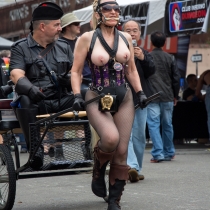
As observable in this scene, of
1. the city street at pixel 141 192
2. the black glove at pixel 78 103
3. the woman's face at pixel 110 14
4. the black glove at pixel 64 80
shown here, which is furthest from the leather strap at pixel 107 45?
the city street at pixel 141 192

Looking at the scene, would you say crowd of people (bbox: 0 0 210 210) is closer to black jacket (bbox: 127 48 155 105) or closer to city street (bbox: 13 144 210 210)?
city street (bbox: 13 144 210 210)

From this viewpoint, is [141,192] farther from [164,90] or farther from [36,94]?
[164,90]

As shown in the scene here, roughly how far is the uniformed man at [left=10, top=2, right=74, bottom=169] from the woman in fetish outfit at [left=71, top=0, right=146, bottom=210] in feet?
1.30

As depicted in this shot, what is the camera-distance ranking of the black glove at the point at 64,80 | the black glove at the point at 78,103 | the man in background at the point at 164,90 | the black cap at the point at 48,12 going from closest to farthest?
1. the black glove at the point at 78,103
2. the black glove at the point at 64,80
3. the black cap at the point at 48,12
4. the man in background at the point at 164,90

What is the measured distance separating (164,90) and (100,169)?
5161 millimetres

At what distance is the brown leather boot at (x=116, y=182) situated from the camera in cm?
564

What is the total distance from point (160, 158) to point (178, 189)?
132 inches

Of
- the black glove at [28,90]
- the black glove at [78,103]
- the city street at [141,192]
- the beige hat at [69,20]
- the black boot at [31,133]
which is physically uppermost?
the beige hat at [69,20]

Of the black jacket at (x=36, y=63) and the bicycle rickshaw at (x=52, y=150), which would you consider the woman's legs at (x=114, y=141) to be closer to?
the bicycle rickshaw at (x=52, y=150)

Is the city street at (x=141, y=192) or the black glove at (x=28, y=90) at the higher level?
the black glove at (x=28, y=90)

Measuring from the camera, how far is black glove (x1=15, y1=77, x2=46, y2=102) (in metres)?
5.82

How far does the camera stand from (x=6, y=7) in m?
25.6

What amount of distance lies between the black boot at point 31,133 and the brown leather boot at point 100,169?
1.50 ft

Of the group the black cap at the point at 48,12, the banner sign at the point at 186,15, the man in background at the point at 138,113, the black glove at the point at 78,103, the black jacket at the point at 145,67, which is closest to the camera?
the black glove at the point at 78,103
